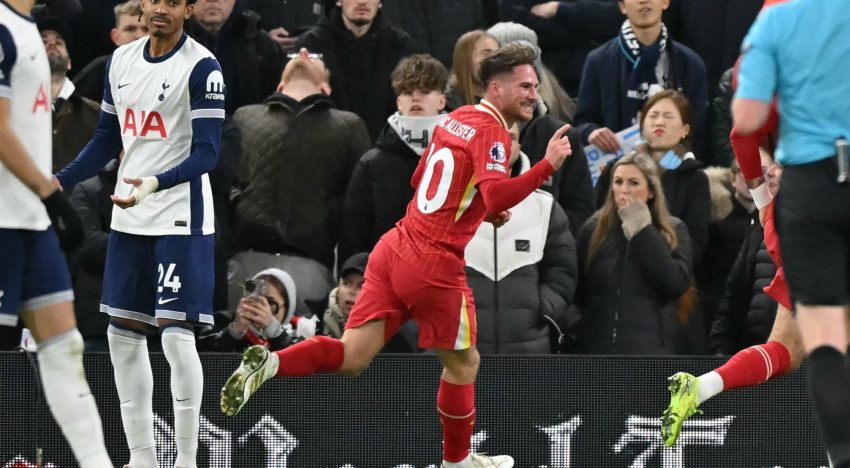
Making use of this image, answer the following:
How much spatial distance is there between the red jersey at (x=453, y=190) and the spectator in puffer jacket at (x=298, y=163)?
6.91 feet

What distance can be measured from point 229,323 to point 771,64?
4.40 meters

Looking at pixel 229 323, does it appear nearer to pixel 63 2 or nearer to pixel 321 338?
pixel 321 338

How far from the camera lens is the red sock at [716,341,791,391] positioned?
7758 mm

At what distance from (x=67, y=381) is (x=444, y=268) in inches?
87.2

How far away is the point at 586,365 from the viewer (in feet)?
28.8

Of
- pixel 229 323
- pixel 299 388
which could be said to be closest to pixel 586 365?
pixel 299 388

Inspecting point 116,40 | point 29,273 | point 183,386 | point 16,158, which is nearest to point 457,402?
point 183,386

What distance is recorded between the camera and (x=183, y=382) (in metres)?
7.75

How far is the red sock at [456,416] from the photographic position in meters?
8.06

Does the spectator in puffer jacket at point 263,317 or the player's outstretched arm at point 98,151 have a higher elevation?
the player's outstretched arm at point 98,151

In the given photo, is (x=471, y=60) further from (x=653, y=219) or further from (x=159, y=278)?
(x=159, y=278)

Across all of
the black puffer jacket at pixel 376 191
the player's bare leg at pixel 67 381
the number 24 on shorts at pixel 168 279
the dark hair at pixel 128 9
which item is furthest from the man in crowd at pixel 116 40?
the player's bare leg at pixel 67 381

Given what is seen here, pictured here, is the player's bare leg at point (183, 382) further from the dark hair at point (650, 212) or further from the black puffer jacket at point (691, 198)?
the black puffer jacket at point (691, 198)

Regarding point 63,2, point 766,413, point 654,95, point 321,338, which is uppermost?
point 63,2
